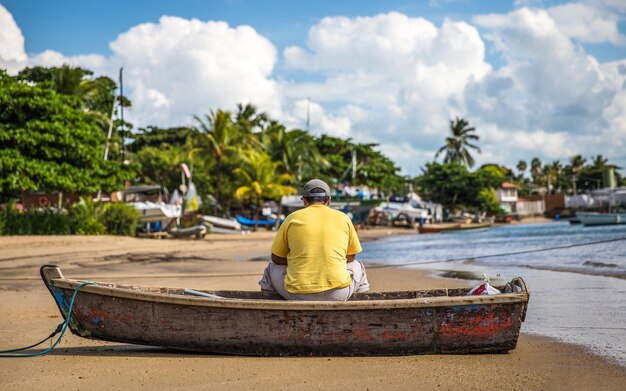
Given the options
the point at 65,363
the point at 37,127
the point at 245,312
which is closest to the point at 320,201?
the point at 245,312

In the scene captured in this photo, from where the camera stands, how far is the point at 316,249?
527 cm

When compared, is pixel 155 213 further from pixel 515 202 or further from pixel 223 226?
pixel 515 202

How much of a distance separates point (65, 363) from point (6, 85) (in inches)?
778

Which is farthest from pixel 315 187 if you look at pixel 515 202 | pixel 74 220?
pixel 515 202

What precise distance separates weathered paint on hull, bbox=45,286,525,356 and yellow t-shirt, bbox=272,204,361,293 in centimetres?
31

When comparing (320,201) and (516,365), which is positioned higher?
(320,201)

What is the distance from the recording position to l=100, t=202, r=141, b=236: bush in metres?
25.6

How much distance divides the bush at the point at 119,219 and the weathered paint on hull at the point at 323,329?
21251mm

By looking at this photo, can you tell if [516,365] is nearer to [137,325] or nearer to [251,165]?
[137,325]

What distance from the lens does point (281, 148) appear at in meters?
45.1

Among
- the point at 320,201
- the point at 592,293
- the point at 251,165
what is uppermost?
the point at 251,165

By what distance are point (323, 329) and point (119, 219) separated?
872 inches

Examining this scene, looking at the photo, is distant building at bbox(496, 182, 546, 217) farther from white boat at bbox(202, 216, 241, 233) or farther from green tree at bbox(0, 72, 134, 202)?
green tree at bbox(0, 72, 134, 202)

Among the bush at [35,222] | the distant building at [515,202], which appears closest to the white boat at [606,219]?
the distant building at [515,202]
